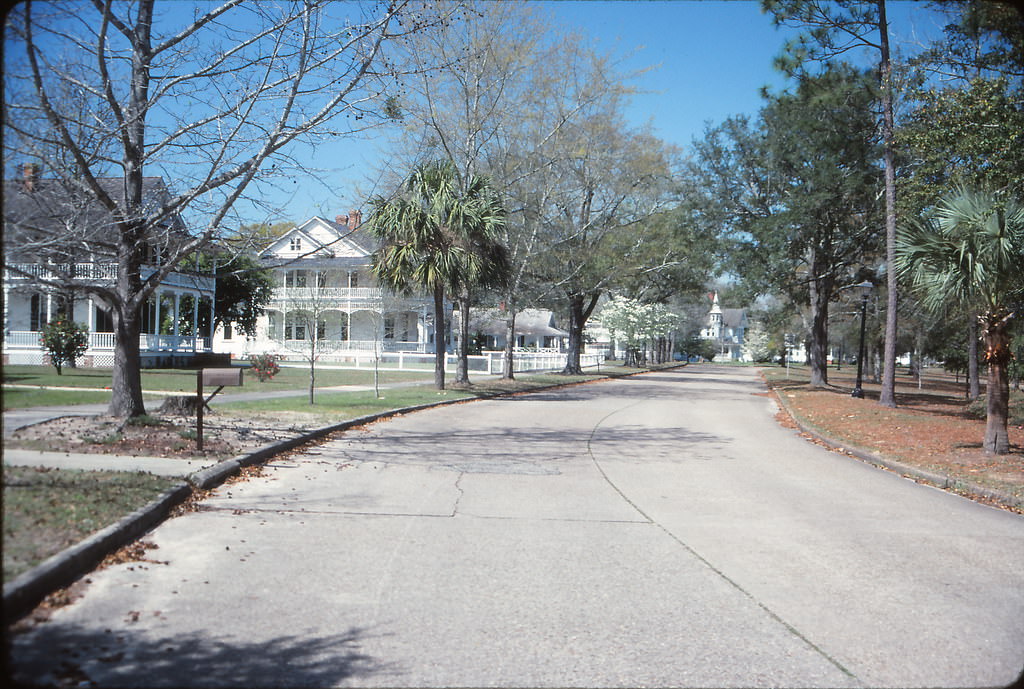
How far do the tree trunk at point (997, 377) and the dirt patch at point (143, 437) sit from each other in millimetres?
11457

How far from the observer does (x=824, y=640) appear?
16.3 feet

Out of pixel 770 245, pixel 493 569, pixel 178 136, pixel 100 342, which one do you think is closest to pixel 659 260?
pixel 770 245

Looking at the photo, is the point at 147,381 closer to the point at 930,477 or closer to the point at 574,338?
the point at 930,477

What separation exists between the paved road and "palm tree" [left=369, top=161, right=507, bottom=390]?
14.3 m

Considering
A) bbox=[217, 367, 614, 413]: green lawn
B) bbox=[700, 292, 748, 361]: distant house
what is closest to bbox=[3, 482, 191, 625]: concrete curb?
bbox=[217, 367, 614, 413]: green lawn

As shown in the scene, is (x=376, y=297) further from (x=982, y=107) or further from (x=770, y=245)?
(x=982, y=107)

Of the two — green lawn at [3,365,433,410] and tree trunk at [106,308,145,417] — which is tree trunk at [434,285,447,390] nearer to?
green lawn at [3,365,433,410]

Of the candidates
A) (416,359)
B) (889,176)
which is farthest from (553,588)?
(416,359)

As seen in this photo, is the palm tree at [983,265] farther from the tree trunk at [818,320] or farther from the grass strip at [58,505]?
the tree trunk at [818,320]

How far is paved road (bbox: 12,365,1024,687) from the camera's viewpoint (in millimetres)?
4379

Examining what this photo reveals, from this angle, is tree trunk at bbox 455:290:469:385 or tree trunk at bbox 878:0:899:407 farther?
tree trunk at bbox 455:290:469:385

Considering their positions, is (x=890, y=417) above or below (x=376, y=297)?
below

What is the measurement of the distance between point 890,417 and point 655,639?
62.8 feet

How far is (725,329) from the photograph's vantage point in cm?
14975
